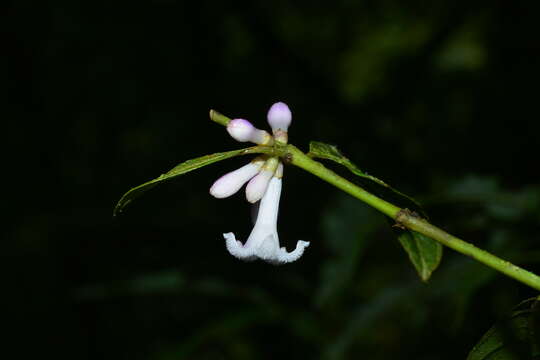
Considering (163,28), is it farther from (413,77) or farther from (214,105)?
(413,77)

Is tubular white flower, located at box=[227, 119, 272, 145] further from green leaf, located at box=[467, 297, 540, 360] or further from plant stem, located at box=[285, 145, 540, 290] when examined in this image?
green leaf, located at box=[467, 297, 540, 360]

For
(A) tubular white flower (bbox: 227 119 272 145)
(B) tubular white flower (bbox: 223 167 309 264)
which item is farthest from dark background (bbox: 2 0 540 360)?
(A) tubular white flower (bbox: 227 119 272 145)

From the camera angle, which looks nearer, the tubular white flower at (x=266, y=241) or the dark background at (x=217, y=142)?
the tubular white flower at (x=266, y=241)

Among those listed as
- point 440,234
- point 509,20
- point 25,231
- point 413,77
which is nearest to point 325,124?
point 413,77

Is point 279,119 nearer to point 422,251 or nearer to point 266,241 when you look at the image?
point 266,241

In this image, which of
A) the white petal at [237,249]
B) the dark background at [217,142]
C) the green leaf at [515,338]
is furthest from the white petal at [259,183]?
the dark background at [217,142]

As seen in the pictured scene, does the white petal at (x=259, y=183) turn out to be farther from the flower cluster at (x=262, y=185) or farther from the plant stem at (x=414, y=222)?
the plant stem at (x=414, y=222)
